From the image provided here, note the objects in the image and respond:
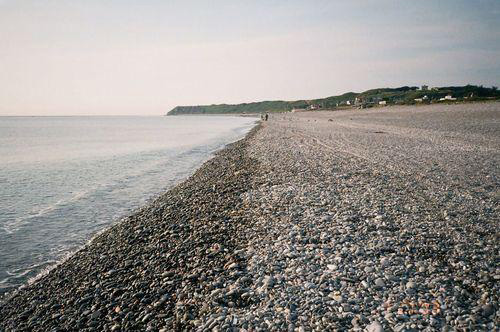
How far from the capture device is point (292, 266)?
7.19 m

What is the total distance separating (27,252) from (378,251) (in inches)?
441

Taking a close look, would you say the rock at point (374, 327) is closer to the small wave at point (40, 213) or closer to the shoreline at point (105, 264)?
the shoreline at point (105, 264)

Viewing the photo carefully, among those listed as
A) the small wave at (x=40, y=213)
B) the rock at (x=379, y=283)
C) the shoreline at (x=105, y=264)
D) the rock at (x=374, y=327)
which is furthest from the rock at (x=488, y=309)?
the small wave at (x=40, y=213)

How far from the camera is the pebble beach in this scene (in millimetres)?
5586

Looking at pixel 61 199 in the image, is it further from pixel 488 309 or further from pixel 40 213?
pixel 488 309

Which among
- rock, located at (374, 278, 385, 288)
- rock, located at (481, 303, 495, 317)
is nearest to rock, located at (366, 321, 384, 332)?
rock, located at (374, 278, 385, 288)

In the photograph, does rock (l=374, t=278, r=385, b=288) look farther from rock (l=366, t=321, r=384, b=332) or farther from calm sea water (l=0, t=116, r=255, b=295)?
calm sea water (l=0, t=116, r=255, b=295)

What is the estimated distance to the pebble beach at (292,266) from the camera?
5586mm

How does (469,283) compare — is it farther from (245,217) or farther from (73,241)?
(73,241)

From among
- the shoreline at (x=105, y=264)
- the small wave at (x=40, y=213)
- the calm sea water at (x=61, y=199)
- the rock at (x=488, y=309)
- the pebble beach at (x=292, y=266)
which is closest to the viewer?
the rock at (x=488, y=309)

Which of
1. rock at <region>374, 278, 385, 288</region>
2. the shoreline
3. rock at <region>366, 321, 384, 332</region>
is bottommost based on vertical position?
the shoreline

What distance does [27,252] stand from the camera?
10711mm

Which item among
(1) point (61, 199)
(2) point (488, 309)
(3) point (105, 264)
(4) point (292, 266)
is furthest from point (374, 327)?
(1) point (61, 199)

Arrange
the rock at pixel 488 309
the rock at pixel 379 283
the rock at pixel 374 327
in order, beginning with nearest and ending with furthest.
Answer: the rock at pixel 374 327
the rock at pixel 488 309
the rock at pixel 379 283
